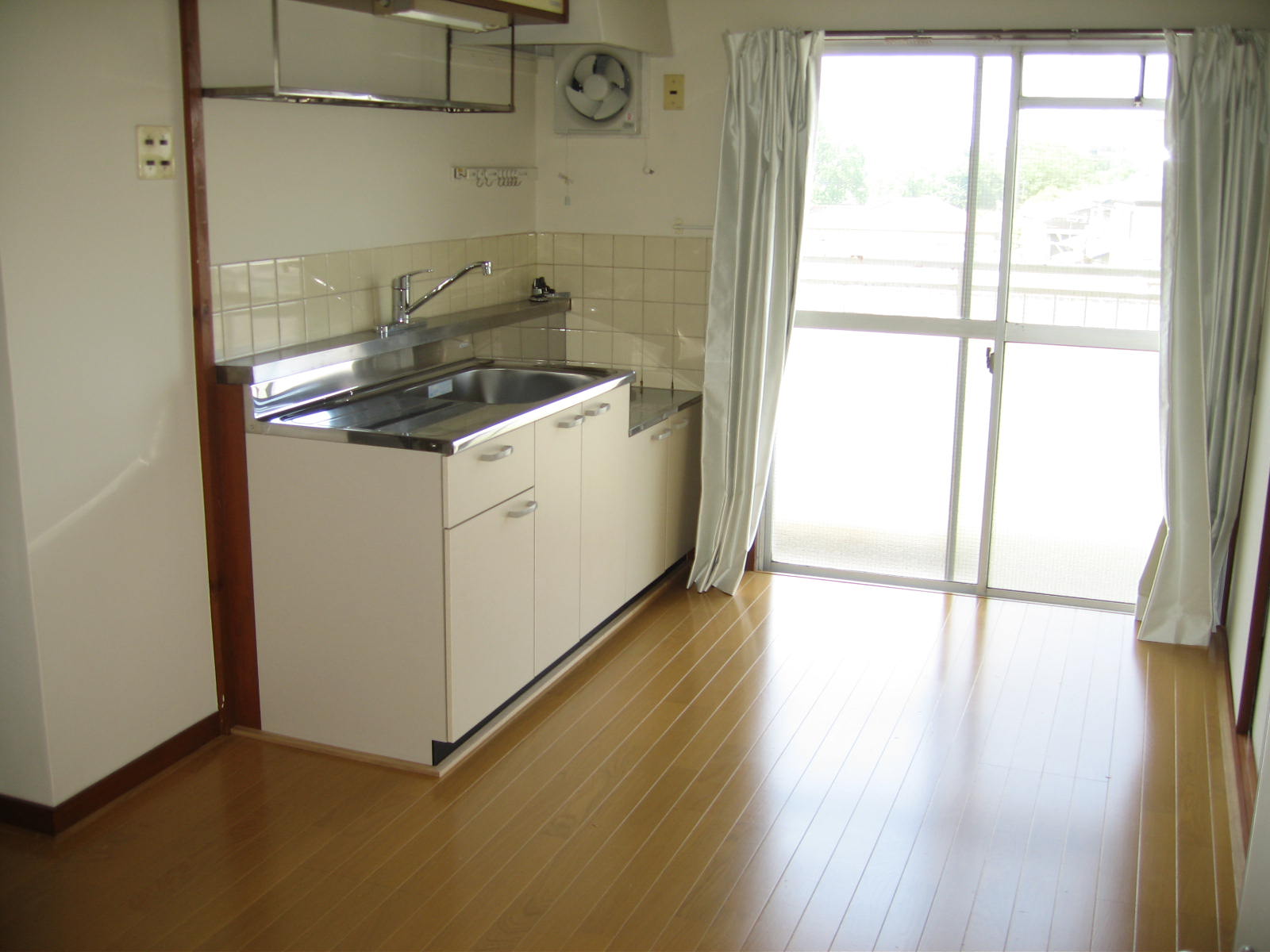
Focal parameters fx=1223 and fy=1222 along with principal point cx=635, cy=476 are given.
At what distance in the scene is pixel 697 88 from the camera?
14.8 ft

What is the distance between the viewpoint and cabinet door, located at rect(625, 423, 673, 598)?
166 inches

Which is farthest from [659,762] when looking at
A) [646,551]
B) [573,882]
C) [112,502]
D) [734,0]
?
[734,0]

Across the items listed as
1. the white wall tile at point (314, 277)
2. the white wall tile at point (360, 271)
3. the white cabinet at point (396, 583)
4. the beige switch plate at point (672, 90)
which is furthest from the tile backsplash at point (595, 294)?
the white cabinet at point (396, 583)

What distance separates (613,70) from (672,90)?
0.24 meters

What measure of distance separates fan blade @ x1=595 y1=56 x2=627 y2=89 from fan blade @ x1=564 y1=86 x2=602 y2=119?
10 cm

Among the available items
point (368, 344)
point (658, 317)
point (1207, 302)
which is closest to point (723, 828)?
point (368, 344)

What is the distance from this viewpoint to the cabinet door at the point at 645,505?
13.8ft

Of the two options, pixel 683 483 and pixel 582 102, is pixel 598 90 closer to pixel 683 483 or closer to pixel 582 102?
pixel 582 102

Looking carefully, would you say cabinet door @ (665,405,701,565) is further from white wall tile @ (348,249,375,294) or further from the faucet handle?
white wall tile @ (348,249,375,294)

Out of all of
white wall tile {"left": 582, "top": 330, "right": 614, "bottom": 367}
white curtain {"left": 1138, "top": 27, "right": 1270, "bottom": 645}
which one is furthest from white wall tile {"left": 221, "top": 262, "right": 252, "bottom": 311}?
white curtain {"left": 1138, "top": 27, "right": 1270, "bottom": 645}

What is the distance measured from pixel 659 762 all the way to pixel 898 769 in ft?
2.09

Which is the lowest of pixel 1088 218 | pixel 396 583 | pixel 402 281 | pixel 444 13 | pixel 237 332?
pixel 396 583

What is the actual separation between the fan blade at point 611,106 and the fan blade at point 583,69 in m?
0.11

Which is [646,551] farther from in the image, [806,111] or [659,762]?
[806,111]
